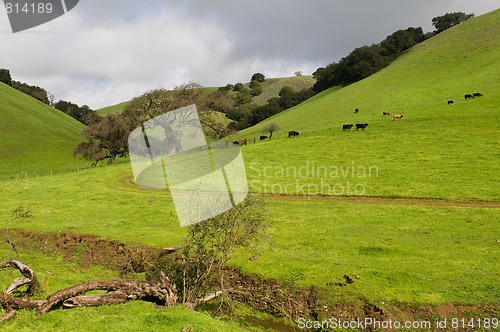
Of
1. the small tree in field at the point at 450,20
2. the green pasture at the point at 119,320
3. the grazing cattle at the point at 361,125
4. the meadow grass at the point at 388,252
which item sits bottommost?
the meadow grass at the point at 388,252

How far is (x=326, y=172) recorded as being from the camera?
41.6 m

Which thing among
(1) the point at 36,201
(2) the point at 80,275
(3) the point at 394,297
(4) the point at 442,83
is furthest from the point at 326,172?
(4) the point at 442,83

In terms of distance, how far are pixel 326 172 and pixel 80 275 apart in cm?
2863

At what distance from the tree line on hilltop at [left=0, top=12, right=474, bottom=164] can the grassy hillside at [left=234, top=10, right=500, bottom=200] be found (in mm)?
13327

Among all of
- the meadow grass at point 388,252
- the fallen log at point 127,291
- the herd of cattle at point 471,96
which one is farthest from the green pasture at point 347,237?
the herd of cattle at point 471,96

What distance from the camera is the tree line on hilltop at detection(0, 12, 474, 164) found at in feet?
216

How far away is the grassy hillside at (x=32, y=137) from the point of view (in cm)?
7862

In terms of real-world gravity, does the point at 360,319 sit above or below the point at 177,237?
below

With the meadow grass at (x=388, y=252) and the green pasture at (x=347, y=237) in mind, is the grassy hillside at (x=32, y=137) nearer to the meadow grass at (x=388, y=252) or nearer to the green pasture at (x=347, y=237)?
the green pasture at (x=347, y=237)

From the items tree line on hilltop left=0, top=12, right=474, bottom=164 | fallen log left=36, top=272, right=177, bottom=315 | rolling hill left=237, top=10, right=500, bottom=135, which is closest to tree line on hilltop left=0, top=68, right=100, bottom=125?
tree line on hilltop left=0, top=12, right=474, bottom=164

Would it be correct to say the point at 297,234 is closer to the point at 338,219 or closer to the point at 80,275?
the point at 338,219

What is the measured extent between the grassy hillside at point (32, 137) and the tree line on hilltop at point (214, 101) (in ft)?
31.7

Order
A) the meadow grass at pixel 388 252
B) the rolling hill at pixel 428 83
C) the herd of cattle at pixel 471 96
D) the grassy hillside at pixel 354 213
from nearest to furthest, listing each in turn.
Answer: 1. the grassy hillside at pixel 354 213
2. the meadow grass at pixel 388 252
3. the herd of cattle at pixel 471 96
4. the rolling hill at pixel 428 83

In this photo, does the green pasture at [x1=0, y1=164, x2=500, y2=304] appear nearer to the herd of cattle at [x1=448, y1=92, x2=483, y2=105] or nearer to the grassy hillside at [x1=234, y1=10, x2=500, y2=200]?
the grassy hillside at [x1=234, y1=10, x2=500, y2=200]
